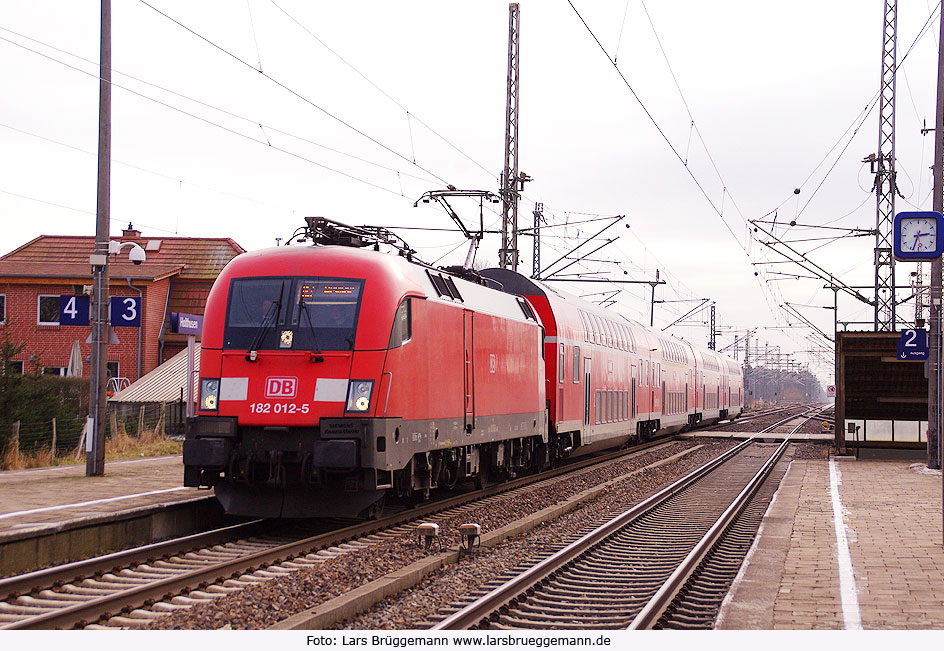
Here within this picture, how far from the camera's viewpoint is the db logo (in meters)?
11.7

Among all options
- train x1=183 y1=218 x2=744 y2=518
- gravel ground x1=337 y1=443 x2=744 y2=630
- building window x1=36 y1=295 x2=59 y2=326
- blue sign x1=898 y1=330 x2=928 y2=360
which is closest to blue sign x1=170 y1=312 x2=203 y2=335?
train x1=183 y1=218 x2=744 y2=518

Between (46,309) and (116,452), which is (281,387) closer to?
(116,452)

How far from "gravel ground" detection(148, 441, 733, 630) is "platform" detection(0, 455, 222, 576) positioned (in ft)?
8.61

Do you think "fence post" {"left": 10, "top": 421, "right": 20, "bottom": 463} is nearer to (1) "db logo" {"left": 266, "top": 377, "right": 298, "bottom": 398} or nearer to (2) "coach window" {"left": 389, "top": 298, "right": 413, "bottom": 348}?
(1) "db logo" {"left": 266, "top": 377, "right": 298, "bottom": 398}

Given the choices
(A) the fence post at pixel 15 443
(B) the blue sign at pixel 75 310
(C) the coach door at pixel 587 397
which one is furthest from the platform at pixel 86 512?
(C) the coach door at pixel 587 397

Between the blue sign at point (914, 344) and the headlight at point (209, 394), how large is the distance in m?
14.7

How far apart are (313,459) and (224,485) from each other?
1.40 metres

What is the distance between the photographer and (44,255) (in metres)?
38.2

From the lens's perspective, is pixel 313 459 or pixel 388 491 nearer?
pixel 313 459

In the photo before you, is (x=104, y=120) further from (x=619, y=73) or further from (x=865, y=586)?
(x=865, y=586)

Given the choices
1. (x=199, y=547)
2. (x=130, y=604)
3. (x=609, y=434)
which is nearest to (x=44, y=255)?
(x=609, y=434)

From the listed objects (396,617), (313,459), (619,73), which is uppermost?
(619,73)

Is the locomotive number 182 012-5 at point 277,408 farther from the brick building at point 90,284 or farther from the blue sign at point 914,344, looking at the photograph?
the brick building at point 90,284
